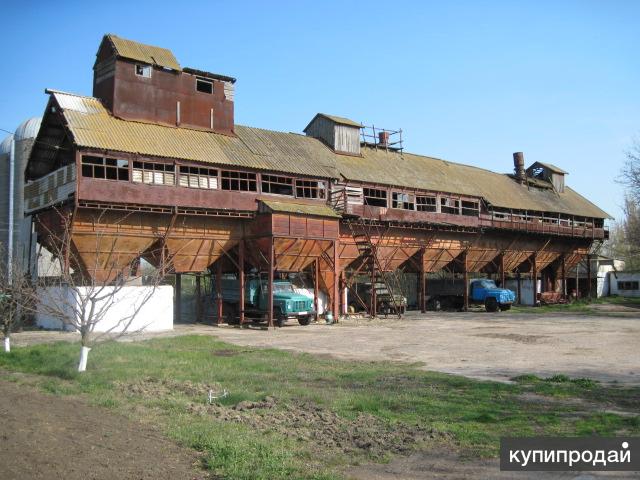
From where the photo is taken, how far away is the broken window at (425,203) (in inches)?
1639

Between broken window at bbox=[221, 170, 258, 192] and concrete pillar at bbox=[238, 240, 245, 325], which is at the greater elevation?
broken window at bbox=[221, 170, 258, 192]

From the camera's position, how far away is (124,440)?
8.93 meters

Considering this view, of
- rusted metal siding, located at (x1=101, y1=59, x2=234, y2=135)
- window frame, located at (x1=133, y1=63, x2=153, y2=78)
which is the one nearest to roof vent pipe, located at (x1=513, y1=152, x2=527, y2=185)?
rusted metal siding, located at (x1=101, y1=59, x2=234, y2=135)

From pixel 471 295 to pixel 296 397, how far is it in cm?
3471

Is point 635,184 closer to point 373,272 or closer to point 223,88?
point 373,272

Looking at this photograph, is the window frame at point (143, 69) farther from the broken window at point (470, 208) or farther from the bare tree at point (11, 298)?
the broken window at point (470, 208)

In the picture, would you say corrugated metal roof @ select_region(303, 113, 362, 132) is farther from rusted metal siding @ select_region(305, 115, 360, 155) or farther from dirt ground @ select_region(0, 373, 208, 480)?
dirt ground @ select_region(0, 373, 208, 480)

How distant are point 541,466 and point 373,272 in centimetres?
2847

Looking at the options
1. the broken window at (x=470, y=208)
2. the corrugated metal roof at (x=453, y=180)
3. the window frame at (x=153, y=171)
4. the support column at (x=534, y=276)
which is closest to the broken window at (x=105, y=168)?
the window frame at (x=153, y=171)

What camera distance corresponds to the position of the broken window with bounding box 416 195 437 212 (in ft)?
137

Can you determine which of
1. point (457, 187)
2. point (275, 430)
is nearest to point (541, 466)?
point (275, 430)

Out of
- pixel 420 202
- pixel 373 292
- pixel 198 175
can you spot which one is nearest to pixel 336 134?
pixel 420 202

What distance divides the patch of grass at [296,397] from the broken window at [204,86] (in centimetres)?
1847

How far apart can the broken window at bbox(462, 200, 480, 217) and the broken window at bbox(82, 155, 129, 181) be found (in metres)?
25.8
